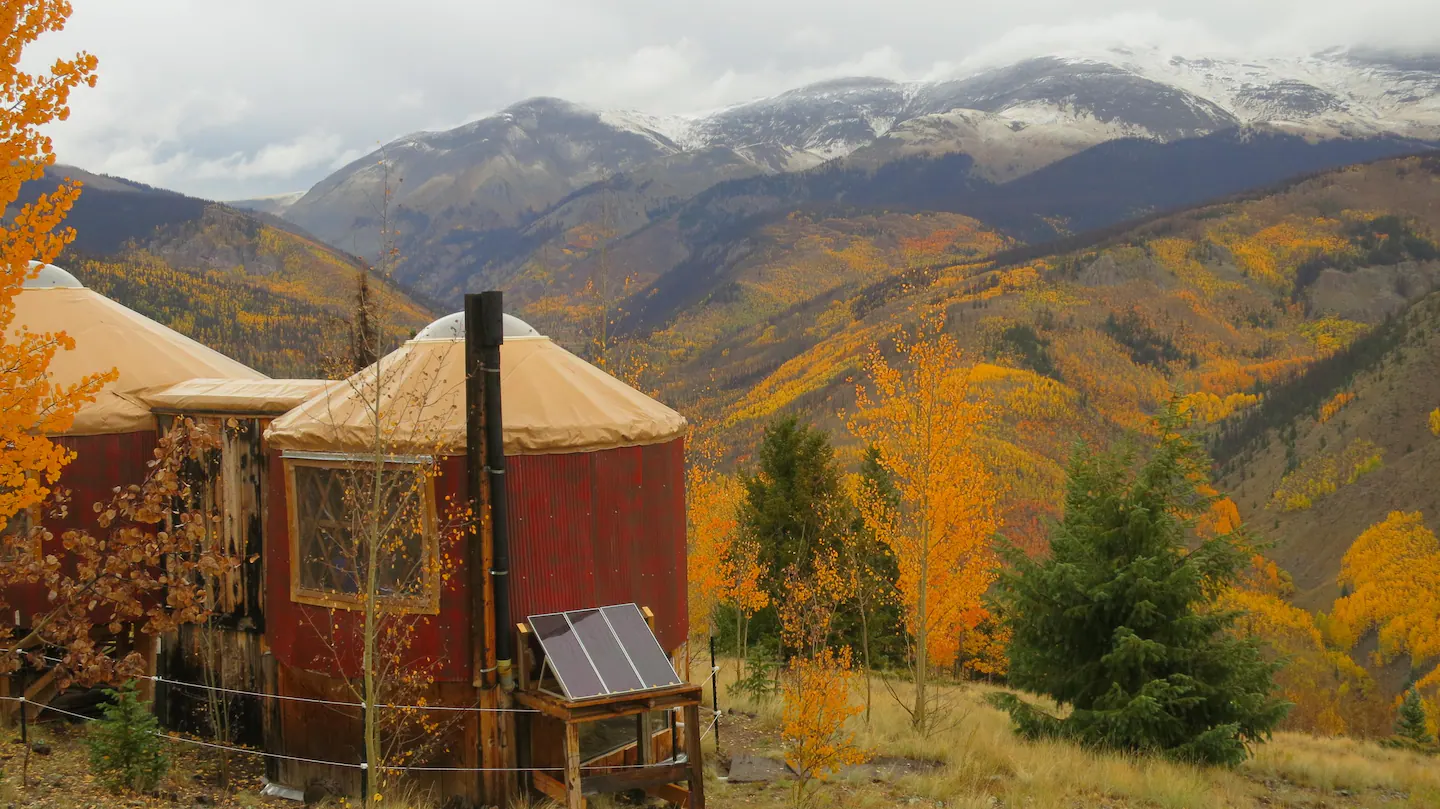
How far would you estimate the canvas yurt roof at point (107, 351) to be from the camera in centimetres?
1018

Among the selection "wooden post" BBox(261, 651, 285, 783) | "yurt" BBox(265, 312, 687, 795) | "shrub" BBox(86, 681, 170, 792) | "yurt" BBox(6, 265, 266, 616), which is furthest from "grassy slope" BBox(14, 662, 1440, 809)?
"yurt" BBox(6, 265, 266, 616)

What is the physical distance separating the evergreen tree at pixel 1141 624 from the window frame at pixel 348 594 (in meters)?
7.09

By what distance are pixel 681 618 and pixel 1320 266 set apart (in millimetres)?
162426

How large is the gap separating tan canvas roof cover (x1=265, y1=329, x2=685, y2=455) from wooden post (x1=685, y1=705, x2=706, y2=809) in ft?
7.81

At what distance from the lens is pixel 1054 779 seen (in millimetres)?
10148

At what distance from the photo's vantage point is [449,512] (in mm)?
8258

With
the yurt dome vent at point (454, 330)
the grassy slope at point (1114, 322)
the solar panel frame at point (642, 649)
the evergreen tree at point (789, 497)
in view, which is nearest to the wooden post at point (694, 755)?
the solar panel frame at point (642, 649)

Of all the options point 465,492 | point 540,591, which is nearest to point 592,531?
point 540,591

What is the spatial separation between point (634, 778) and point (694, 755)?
0.53m

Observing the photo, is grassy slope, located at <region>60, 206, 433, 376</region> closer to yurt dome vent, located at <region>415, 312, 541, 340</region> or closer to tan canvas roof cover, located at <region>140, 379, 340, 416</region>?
tan canvas roof cover, located at <region>140, 379, 340, 416</region>

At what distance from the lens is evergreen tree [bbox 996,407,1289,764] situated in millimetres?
11477

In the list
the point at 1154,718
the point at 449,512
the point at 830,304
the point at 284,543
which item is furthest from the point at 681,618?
the point at 830,304

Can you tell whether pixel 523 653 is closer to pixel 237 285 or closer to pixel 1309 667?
pixel 1309 667

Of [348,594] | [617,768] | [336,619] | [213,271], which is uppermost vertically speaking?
[213,271]
